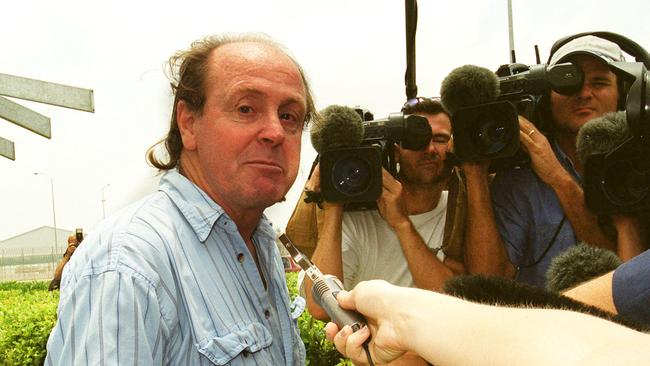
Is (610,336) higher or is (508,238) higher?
(610,336)

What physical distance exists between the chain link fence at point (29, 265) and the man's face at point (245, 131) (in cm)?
3972

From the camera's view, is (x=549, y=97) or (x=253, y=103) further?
(x=549, y=97)

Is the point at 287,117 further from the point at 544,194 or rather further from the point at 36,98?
the point at 36,98

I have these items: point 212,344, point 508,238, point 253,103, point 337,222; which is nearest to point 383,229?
point 337,222

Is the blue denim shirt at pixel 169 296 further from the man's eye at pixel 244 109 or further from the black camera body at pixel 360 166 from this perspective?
the black camera body at pixel 360 166

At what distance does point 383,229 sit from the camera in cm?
283

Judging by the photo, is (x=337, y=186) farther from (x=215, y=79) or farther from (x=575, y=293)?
(x=575, y=293)

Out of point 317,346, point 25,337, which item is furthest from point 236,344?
point 25,337

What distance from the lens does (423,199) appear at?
9.33 ft

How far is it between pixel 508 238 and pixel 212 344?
130 centimetres

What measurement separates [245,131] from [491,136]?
98 cm

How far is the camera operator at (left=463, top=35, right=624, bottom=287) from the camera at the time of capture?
218 cm

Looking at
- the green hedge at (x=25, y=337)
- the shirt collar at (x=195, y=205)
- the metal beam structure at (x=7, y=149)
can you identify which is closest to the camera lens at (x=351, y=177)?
the shirt collar at (x=195, y=205)

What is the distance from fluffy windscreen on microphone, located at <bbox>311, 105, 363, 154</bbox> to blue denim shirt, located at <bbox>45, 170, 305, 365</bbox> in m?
0.75
